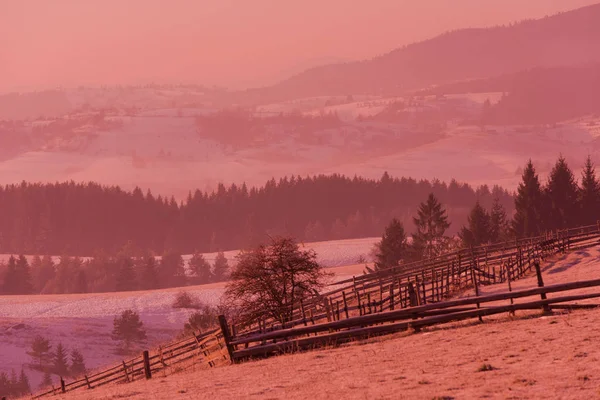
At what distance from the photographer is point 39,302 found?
135 metres

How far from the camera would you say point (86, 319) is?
388 ft

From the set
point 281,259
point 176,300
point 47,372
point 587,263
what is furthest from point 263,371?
point 176,300

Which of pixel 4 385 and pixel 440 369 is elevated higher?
pixel 440 369

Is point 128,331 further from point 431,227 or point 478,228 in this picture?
point 431,227

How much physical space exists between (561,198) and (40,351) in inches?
2439

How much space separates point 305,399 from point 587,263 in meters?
44.7

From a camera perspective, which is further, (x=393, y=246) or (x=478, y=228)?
(x=393, y=246)

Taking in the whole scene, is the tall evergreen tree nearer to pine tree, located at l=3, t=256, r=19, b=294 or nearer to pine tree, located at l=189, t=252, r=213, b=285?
pine tree, located at l=189, t=252, r=213, b=285

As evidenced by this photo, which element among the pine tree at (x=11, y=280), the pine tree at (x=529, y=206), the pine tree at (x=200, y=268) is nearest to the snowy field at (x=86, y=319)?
the pine tree at (x=11, y=280)

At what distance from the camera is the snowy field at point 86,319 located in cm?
10294

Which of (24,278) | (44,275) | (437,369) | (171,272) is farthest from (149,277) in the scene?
(437,369)

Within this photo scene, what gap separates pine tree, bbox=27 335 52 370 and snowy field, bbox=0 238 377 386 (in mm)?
1015

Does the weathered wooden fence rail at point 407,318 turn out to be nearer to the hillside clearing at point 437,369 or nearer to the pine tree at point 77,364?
the hillside clearing at point 437,369

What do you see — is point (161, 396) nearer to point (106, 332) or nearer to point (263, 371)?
point (263, 371)
